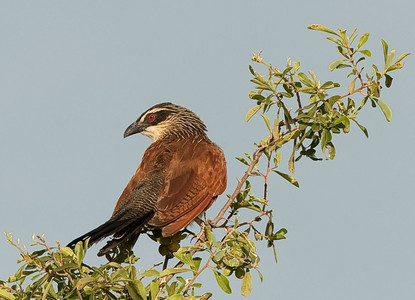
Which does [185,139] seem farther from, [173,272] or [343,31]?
[173,272]

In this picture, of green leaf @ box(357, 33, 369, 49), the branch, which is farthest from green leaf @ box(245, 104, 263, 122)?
green leaf @ box(357, 33, 369, 49)

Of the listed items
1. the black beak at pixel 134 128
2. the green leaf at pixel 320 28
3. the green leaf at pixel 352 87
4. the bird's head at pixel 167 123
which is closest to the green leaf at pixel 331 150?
the green leaf at pixel 352 87

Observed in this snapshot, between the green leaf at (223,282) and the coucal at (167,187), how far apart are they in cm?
75

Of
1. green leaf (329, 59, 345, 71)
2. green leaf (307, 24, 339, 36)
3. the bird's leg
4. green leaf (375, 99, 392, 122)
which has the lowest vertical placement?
the bird's leg

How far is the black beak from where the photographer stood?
5570 mm

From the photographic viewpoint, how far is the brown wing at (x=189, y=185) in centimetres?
412

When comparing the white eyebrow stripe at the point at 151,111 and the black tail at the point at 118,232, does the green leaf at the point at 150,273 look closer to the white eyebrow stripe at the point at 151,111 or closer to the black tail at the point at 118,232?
the black tail at the point at 118,232

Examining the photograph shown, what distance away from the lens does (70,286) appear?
2893 mm

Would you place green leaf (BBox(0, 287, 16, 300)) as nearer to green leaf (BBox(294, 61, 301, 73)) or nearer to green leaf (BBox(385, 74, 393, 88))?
green leaf (BBox(294, 61, 301, 73))

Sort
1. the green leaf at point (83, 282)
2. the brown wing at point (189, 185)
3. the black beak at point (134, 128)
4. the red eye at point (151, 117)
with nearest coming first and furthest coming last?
the green leaf at point (83, 282) → the brown wing at point (189, 185) → the black beak at point (134, 128) → the red eye at point (151, 117)

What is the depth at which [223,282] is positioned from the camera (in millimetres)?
2877

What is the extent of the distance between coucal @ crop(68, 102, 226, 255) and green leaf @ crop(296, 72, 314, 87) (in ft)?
3.93

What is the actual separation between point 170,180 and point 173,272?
181 centimetres

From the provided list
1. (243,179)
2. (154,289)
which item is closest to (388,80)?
(243,179)
